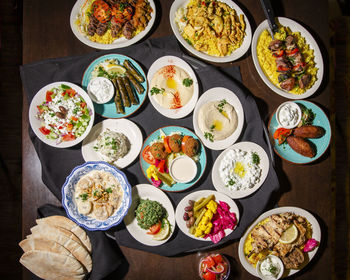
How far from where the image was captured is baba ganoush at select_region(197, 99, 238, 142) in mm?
4910

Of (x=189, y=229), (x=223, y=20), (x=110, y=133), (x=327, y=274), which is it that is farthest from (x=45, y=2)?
(x=327, y=274)

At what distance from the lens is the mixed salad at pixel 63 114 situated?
4.64 metres

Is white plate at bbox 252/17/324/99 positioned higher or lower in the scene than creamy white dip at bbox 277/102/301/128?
higher

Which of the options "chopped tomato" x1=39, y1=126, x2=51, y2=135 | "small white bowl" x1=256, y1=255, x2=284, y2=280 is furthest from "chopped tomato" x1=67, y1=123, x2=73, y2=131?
"small white bowl" x1=256, y1=255, x2=284, y2=280

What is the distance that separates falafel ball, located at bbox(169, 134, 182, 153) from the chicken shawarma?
78.1 inches

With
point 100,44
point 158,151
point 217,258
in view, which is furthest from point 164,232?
point 100,44

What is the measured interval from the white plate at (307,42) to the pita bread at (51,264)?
4.54 meters

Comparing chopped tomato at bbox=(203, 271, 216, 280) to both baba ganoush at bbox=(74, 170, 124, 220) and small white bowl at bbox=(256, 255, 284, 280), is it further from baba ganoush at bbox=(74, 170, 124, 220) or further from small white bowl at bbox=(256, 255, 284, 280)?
baba ganoush at bbox=(74, 170, 124, 220)

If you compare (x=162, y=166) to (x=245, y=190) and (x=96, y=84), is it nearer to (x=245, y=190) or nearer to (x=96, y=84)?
(x=245, y=190)

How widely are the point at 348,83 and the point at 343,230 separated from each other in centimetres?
303

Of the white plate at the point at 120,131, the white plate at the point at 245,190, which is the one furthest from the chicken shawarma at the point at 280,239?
the white plate at the point at 120,131

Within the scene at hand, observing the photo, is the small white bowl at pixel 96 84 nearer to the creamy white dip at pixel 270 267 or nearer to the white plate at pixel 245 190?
the white plate at pixel 245 190

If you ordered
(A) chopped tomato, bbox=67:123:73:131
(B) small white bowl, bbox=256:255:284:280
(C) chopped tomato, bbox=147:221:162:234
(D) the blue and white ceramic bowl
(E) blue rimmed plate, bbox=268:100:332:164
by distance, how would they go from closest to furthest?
(D) the blue and white ceramic bowl → (A) chopped tomato, bbox=67:123:73:131 → (C) chopped tomato, bbox=147:221:162:234 → (B) small white bowl, bbox=256:255:284:280 → (E) blue rimmed plate, bbox=268:100:332:164

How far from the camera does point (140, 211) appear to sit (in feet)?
15.6
